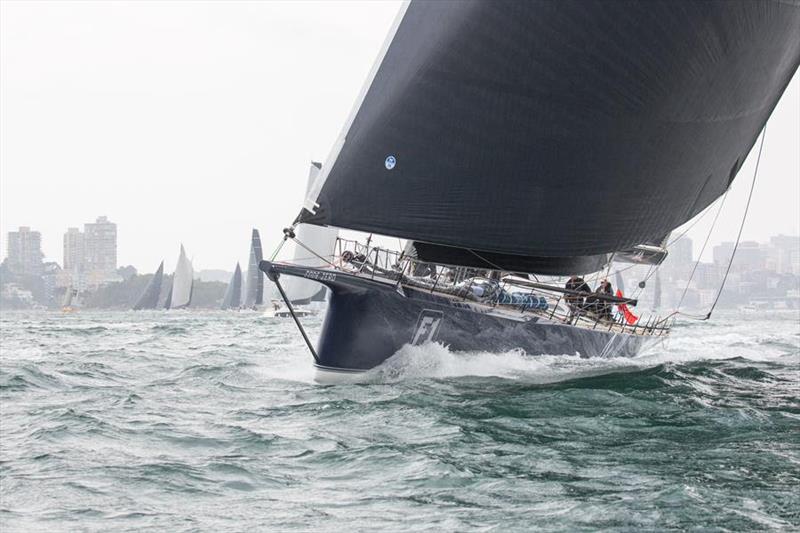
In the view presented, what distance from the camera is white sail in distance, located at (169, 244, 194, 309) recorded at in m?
87.1

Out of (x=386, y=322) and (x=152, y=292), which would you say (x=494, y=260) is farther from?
(x=152, y=292)

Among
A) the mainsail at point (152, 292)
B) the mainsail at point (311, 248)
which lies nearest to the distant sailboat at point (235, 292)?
the mainsail at point (152, 292)

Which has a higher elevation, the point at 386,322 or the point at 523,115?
the point at 523,115

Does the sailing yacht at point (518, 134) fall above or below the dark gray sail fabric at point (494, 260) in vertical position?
above

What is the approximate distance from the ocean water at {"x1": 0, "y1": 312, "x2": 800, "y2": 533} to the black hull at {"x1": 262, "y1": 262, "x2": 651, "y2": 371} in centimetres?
25

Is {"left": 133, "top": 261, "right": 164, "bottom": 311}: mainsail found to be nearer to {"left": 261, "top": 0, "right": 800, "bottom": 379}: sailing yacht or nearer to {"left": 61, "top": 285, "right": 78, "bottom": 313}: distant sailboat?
{"left": 61, "top": 285, "right": 78, "bottom": 313}: distant sailboat

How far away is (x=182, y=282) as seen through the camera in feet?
290

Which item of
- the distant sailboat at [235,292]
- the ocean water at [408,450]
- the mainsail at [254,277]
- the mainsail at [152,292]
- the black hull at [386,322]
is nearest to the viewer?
the ocean water at [408,450]

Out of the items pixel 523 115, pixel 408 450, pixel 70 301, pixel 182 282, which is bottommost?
pixel 70 301

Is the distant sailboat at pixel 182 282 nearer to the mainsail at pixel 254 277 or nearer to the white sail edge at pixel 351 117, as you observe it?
the mainsail at pixel 254 277

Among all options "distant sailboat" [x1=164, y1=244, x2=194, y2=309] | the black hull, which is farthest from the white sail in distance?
the black hull

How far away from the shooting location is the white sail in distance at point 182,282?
3428 inches

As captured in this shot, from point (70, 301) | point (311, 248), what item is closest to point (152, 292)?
point (70, 301)

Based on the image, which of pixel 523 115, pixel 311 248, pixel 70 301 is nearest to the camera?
pixel 523 115
